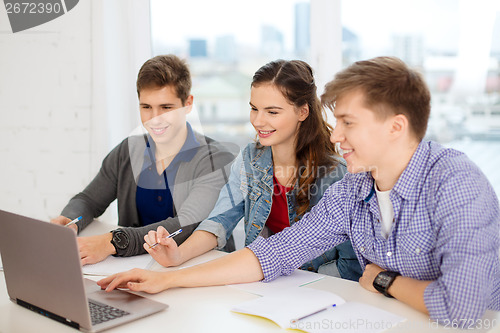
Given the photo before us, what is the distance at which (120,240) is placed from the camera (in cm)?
163

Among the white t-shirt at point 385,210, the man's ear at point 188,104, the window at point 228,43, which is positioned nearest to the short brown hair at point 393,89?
the white t-shirt at point 385,210

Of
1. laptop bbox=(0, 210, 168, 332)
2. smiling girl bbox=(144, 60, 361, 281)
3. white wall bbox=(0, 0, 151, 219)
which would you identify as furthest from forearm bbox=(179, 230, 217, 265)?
white wall bbox=(0, 0, 151, 219)

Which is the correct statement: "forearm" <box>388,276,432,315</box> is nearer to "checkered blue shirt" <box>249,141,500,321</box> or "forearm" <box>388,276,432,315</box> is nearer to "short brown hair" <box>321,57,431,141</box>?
"checkered blue shirt" <box>249,141,500,321</box>

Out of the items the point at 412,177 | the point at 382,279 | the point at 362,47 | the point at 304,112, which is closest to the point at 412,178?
the point at 412,177

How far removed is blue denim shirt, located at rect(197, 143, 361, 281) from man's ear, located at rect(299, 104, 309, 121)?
0.16m

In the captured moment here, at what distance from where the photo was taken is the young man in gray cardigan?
1.88 metres

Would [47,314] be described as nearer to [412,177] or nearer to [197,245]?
[197,245]

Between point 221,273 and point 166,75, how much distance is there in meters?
0.85

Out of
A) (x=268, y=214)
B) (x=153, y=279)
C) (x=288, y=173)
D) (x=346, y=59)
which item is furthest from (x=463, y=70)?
(x=153, y=279)

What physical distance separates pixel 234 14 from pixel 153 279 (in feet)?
5.48

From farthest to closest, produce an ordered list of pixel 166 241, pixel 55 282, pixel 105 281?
pixel 166 241
pixel 105 281
pixel 55 282

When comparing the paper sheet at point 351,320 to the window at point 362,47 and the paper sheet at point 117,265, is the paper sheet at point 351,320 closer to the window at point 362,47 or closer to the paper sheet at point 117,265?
the paper sheet at point 117,265

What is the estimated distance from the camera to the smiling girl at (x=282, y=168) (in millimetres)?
1767

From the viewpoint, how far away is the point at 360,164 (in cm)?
131
